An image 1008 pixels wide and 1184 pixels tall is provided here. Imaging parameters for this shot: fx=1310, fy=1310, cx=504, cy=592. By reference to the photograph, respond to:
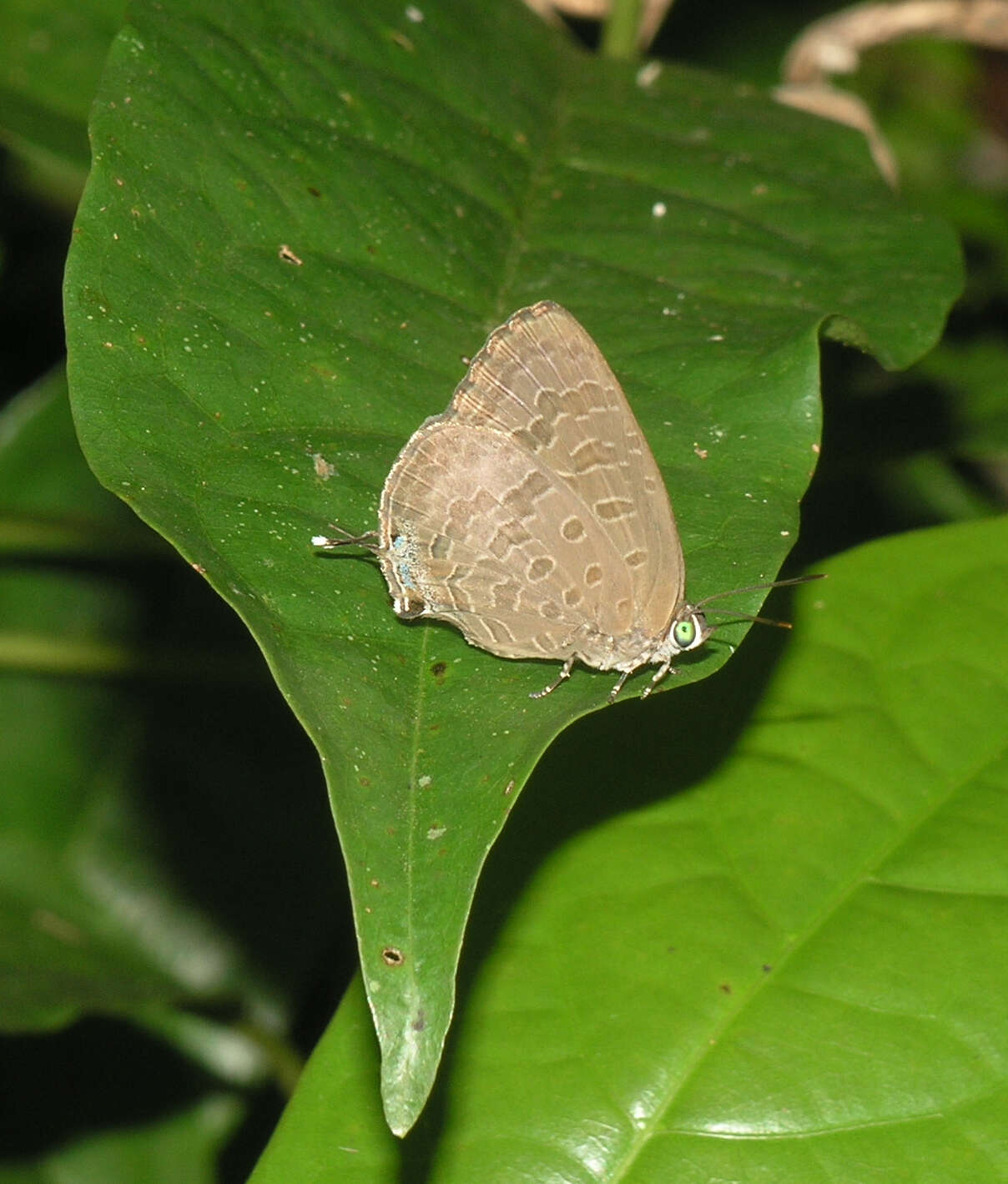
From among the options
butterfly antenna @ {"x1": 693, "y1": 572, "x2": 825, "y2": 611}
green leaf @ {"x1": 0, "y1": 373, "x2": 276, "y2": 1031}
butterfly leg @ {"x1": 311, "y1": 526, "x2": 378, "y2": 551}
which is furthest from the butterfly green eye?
green leaf @ {"x1": 0, "y1": 373, "x2": 276, "y2": 1031}

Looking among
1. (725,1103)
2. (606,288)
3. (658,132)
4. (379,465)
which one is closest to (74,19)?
(658,132)

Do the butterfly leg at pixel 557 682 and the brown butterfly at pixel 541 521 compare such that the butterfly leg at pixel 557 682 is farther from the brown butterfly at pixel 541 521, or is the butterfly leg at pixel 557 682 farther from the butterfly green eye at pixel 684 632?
the butterfly green eye at pixel 684 632

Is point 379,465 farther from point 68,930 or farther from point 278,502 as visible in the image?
point 68,930

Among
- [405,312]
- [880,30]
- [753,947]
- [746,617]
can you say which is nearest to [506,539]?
[405,312]

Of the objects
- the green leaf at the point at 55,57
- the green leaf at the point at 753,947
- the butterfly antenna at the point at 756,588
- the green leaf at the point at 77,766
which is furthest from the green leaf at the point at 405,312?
the green leaf at the point at 77,766

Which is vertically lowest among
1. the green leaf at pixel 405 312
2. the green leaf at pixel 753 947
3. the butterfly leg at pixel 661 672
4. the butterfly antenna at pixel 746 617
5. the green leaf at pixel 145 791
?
the green leaf at pixel 145 791

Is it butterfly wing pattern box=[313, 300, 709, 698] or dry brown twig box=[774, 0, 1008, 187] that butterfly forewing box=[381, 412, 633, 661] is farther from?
dry brown twig box=[774, 0, 1008, 187]

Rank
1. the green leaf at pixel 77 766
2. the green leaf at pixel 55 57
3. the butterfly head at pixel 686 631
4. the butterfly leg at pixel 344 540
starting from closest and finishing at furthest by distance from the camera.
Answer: the butterfly leg at pixel 344 540
the butterfly head at pixel 686 631
the green leaf at pixel 55 57
the green leaf at pixel 77 766

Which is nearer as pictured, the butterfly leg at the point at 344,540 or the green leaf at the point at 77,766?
the butterfly leg at the point at 344,540
